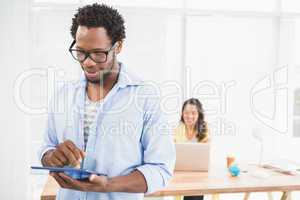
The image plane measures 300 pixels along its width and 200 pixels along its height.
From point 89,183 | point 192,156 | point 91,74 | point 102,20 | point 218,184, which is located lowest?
point 218,184

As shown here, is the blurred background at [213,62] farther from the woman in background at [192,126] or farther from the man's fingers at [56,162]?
the man's fingers at [56,162]

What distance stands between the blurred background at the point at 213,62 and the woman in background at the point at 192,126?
74cm

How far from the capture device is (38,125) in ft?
13.5

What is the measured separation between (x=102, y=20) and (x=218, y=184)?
5.02 feet

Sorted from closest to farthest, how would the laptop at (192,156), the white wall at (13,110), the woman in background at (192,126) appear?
the laptop at (192,156) → the white wall at (13,110) → the woman in background at (192,126)

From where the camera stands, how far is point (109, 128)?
4.14 ft

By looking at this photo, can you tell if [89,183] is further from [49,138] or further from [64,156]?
[49,138]

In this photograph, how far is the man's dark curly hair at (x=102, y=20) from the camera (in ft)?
4.02

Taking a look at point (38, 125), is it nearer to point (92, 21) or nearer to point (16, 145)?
point (16, 145)

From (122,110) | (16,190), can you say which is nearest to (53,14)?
(16,190)

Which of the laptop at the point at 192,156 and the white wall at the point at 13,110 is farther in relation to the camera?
the white wall at the point at 13,110

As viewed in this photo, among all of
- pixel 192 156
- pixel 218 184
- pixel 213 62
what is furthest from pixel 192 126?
pixel 213 62

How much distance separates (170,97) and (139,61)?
560 millimetres

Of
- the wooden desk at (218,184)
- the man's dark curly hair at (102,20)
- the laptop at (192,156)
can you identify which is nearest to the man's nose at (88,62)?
the man's dark curly hair at (102,20)
